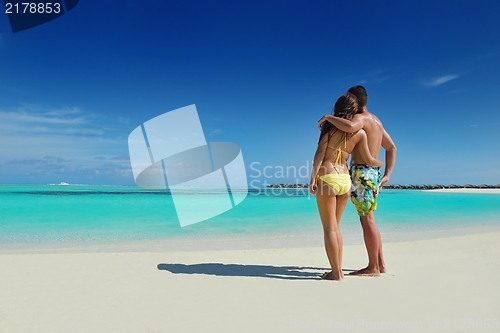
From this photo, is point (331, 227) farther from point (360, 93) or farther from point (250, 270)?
point (360, 93)

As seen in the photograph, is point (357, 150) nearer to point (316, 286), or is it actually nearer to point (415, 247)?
point (316, 286)

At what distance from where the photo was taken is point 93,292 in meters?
2.98

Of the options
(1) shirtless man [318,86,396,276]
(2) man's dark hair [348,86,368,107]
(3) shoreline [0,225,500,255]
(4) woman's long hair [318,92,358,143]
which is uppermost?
(2) man's dark hair [348,86,368,107]

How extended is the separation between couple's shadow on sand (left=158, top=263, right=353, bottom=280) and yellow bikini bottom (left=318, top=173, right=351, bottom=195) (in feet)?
3.41

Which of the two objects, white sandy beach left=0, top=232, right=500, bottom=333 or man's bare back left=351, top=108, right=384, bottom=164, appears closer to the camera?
white sandy beach left=0, top=232, right=500, bottom=333

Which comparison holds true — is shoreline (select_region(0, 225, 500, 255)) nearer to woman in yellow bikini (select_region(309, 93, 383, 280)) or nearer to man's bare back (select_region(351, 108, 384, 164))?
woman in yellow bikini (select_region(309, 93, 383, 280))

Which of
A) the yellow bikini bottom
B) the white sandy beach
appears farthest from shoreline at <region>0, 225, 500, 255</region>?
the yellow bikini bottom

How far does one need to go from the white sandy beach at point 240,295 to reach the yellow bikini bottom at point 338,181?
97cm

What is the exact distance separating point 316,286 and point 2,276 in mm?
3512

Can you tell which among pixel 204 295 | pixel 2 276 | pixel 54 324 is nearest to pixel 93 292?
pixel 54 324

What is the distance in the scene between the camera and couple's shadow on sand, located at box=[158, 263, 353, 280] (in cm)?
364

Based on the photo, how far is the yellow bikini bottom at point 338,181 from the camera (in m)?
3.29

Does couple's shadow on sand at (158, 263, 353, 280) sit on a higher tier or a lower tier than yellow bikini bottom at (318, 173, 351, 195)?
lower

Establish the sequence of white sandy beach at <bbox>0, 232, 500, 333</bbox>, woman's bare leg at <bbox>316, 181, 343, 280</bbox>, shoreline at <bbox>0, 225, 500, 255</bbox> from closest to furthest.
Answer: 1. white sandy beach at <bbox>0, 232, 500, 333</bbox>
2. woman's bare leg at <bbox>316, 181, 343, 280</bbox>
3. shoreline at <bbox>0, 225, 500, 255</bbox>
